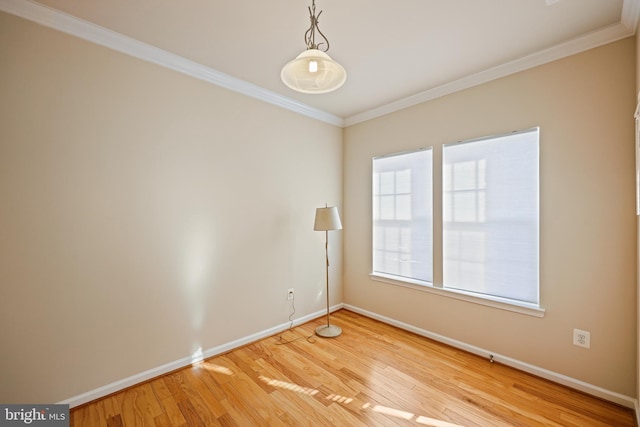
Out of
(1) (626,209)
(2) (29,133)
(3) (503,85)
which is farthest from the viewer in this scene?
(3) (503,85)

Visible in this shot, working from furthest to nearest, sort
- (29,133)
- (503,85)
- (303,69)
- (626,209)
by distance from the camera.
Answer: (503,85) → (626,209) → (29,133) → (303,69)

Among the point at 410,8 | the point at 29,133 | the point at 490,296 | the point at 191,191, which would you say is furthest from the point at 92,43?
the point at 490,296

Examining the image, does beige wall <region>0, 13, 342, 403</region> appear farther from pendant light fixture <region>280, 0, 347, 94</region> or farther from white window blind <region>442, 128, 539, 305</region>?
white window blind <region>442, 128, 539, 305</region>

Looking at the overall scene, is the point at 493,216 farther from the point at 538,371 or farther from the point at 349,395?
the point at 349,395

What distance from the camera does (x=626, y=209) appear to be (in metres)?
1.94

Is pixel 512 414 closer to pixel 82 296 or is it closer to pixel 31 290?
pixel 82 296

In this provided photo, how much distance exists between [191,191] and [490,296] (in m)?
2.89

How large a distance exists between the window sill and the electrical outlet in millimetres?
226

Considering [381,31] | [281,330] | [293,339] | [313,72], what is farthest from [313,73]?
[281,330]

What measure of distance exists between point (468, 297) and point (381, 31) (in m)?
2.45

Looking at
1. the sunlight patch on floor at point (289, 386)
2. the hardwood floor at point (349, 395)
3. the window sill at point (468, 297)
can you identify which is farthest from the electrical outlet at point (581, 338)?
the sunlight patch on floor at point (289, 386)

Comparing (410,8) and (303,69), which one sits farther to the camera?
(410,8)

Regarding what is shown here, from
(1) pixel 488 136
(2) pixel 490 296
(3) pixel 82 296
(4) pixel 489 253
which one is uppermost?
(1) pixel 488 136

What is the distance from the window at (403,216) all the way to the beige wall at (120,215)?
1253mm
